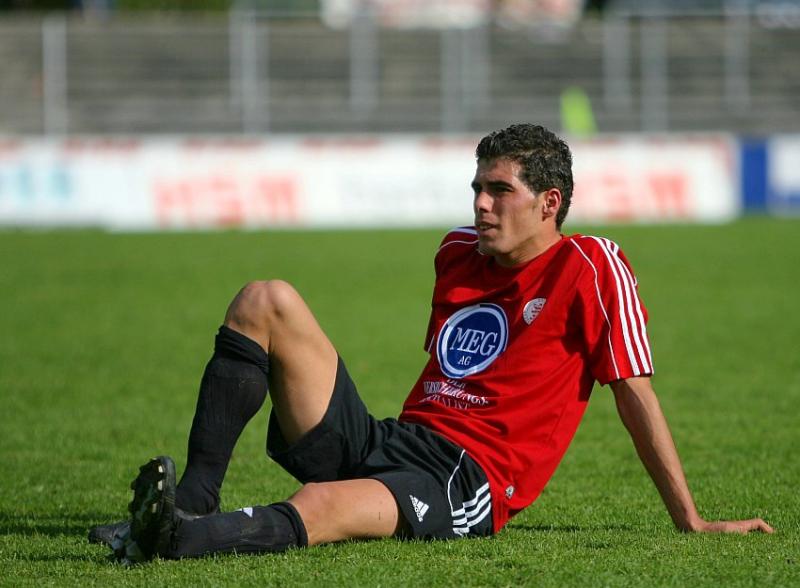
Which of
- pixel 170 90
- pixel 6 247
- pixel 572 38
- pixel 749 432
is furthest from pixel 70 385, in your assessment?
pixel 572 38

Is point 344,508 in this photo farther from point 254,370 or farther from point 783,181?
point 783,181

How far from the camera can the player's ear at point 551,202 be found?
4906 millimetres

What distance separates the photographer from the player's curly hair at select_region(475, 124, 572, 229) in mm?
4832

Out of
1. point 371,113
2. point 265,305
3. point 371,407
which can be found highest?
point 371,113

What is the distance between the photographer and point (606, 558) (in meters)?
4.58

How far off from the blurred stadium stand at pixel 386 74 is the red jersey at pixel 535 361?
79.3 feet

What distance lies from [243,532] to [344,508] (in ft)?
1.18

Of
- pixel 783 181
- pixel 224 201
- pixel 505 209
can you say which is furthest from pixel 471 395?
pixel 783 181

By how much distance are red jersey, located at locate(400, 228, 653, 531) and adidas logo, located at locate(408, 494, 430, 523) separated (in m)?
0.26

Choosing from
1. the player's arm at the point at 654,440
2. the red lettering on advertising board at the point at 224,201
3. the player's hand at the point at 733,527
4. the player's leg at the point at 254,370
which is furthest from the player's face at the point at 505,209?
the red lettering on advertising board at the point at 224,201

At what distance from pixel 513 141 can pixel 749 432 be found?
11.9ft

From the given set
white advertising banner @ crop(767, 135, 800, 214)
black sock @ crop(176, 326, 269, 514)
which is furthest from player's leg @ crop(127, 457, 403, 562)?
white advertising banner @ crop(767, 135, 800, 214)

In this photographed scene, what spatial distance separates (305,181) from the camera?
2377cm

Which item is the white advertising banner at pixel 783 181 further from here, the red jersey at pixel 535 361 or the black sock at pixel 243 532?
the black sock at pixel 243 532
